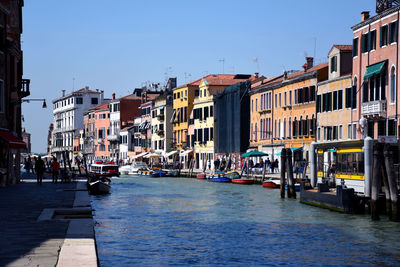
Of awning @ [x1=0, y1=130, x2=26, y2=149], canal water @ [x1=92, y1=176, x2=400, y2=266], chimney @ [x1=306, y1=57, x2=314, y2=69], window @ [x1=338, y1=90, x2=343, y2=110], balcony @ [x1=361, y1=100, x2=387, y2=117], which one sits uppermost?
chimney @ [x1=306, y1=57, x2=314, y2=69]

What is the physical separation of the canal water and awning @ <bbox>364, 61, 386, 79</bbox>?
44.7 ft

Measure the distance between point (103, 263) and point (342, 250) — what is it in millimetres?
6474

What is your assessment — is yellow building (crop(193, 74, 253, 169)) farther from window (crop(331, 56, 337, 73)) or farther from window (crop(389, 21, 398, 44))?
window (crop(389, 21, 398, 44))

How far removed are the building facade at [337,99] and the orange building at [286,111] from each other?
5.69 ft

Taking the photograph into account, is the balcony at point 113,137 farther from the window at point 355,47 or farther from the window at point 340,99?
the window at point 355,47

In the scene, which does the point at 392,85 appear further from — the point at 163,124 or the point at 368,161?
the point at 163,124

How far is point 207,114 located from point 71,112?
65.9 m

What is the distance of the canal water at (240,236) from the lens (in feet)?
62.0

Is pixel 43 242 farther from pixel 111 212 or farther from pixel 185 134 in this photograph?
pixel 185 134

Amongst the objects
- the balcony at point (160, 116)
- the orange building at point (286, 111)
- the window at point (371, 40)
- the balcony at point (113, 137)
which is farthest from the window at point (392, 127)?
the balcony at point (113, 137)

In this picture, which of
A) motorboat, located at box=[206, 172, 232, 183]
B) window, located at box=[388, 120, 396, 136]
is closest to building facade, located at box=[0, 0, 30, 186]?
window, located at box=[388, 120, 396, 136]

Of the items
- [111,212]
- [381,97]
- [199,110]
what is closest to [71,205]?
[111,212]

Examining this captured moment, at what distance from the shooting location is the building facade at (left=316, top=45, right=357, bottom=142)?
54.5 m

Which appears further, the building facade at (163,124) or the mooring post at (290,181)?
the building facade at (163,124)
